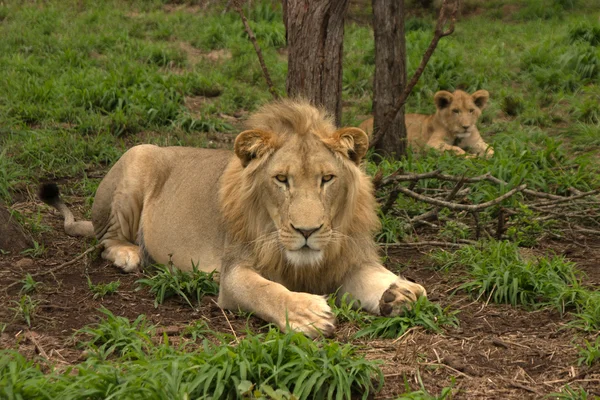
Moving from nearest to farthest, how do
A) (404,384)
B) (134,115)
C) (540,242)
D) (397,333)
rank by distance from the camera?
(404,384) → (397,333) → (540,242) → (134,115)

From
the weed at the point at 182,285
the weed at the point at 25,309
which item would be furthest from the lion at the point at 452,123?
the weed at the point at 25,309

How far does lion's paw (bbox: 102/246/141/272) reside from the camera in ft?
18.5

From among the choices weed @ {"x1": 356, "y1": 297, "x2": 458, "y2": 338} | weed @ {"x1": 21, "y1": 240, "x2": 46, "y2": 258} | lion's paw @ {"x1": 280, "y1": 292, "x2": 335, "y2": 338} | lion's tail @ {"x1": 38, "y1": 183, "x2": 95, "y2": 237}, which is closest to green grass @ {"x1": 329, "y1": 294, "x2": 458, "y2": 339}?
weed @ {"x1": 356, "y1": 297, "x2": 458, "y2": 338}

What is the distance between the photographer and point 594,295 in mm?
4469

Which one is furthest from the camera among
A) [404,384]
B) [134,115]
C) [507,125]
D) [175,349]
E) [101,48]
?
[101,48]

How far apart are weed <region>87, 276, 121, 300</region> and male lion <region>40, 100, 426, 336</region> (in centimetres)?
51

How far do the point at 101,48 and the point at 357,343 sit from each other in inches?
307

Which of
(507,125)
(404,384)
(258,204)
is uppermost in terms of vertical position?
(258,204)

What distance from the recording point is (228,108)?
9539 millimetres

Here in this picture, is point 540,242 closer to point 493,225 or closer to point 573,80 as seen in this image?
point 493,225

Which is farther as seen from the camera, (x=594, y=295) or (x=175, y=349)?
(x=594, y=295)

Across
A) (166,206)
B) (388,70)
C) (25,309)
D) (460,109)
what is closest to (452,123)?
(460,109)

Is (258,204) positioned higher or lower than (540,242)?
higher

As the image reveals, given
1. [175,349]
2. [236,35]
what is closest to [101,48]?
[236,35]
